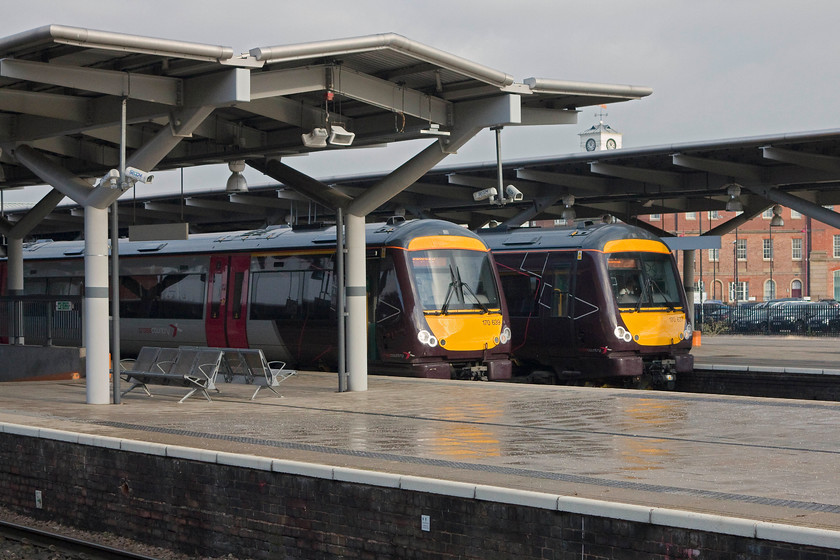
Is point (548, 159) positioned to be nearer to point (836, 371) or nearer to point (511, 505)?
point (836, 371)

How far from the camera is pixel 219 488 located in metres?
10.1

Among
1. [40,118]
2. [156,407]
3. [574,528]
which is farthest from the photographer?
[40,118]

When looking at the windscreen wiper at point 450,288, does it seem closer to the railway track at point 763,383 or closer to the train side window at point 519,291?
the train side window at point 519,291

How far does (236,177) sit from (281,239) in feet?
14.0

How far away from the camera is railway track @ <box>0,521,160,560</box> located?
10.8 meters

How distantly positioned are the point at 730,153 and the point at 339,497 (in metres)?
17.0

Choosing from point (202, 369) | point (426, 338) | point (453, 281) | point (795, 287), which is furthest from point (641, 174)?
point (795, 287)

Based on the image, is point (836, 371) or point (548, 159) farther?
point (548, 159)

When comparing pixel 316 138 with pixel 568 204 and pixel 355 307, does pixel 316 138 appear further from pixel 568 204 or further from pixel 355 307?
pixel 568 204

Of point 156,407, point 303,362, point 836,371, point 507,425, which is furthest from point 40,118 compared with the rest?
point 836,371

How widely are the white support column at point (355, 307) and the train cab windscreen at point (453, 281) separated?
8.62 ft

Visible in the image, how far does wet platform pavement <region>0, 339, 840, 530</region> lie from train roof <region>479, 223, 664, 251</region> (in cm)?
453

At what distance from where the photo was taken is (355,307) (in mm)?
17359

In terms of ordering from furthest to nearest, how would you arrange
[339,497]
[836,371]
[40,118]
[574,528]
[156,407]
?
1. [836,371]
2. [40,118]
3. [156,407]
4. [339,497]
5. [574,528]
